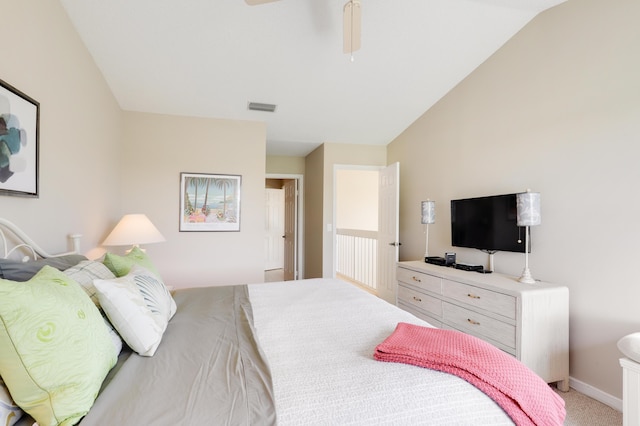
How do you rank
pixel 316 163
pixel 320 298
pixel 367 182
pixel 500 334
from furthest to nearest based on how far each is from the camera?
pixel 367 182 → pixel 316 163 → pixel 500 334 → pixel 320 298

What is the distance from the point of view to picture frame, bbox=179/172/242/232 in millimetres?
3499

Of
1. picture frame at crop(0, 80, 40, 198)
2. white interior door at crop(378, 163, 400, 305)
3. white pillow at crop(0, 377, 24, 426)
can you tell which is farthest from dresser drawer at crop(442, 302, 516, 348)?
picture frame at crop(0, 80, 40, 198)

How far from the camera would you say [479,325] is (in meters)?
2.40

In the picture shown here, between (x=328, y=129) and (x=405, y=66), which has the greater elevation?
(x=405, y=66)

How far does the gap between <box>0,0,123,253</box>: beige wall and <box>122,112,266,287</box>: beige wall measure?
1.50 feet

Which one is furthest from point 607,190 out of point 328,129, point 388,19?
point 328,129

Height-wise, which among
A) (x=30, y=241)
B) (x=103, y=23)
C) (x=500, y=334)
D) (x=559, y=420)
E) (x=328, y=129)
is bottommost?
(x=500, y=334)

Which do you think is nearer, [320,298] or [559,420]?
[559,420]

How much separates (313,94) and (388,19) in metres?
1.11

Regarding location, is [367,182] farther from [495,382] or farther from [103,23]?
[495,382]

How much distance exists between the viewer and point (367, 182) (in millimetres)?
6320

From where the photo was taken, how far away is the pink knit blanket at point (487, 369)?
2.90 ft

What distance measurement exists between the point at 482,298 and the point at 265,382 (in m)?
2.06

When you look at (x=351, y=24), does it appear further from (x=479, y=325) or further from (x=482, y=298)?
(x=479, y=325)
